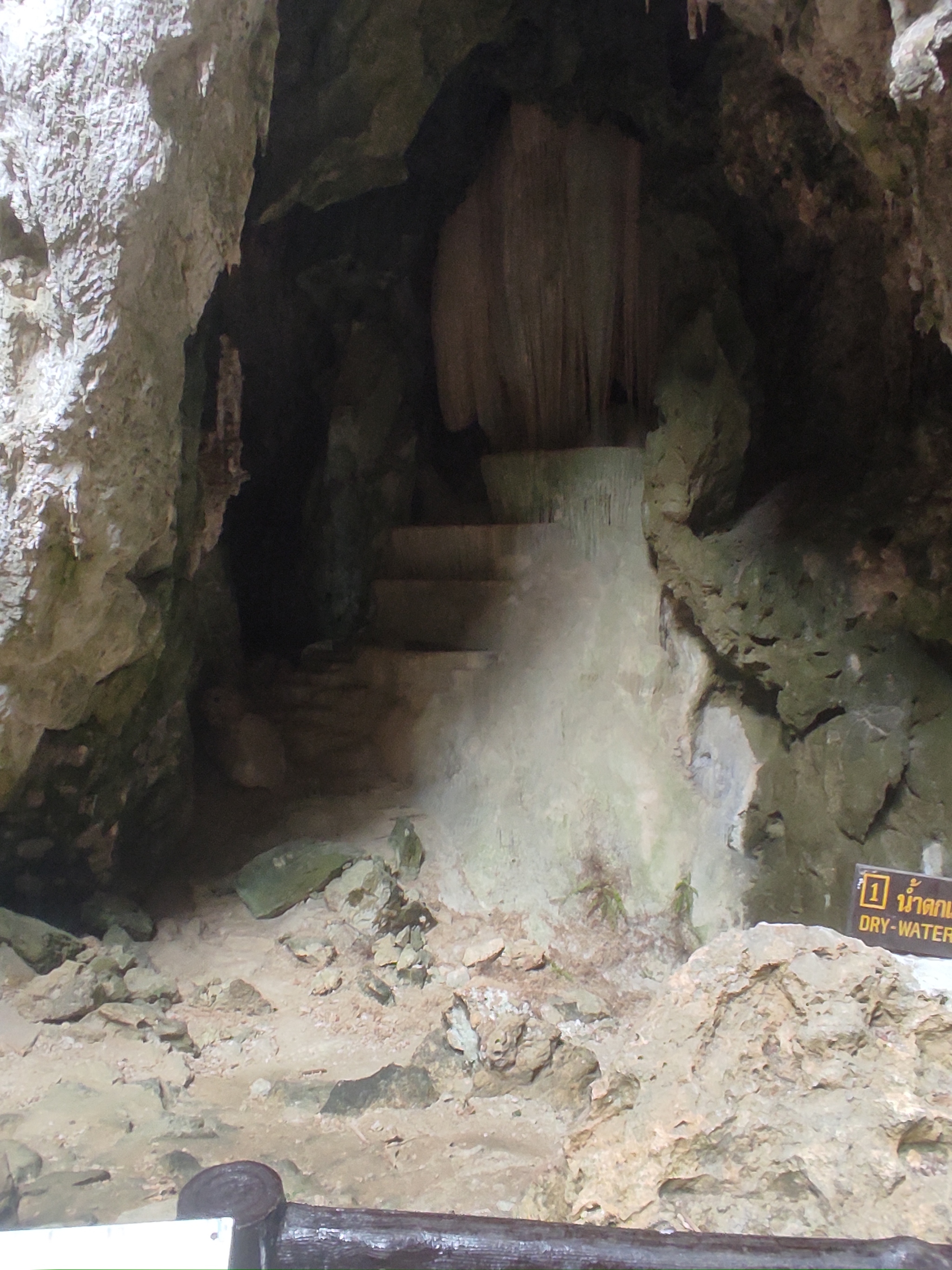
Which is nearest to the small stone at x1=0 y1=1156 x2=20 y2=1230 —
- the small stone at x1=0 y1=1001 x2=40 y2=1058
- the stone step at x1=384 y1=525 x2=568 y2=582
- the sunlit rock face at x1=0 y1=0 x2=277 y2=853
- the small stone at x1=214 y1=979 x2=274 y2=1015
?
the small stone at x1=0 y1=1001 x2=40 y2=1058

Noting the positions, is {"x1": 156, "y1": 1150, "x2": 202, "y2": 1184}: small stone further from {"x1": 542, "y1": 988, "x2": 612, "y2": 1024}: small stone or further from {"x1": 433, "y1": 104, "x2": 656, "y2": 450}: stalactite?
{"x1": 433, "y1": 104, "x2": 656, "y2": 450}: stalactite

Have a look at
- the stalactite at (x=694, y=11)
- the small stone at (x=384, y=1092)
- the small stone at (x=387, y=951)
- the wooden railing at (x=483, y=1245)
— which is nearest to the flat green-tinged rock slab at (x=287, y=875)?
the small stone at (x=387, y=951)

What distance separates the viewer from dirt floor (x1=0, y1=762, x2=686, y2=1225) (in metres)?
3.14

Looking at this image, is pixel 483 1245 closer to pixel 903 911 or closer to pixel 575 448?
pixel 903 911

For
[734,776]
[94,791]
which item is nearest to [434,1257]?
[94,791]

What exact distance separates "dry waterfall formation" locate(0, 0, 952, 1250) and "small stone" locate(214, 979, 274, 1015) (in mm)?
18

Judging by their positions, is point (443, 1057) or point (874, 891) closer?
point (874, 891)

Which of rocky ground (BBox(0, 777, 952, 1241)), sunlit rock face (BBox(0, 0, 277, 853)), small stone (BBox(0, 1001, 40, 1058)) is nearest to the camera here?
rocky ground (BBox(0, 777, 952, 1241))

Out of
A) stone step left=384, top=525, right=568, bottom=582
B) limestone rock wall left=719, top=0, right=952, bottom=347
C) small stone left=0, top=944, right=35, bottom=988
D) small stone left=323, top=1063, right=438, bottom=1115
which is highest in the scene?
limestone rock wall left=719, top=0, right=952, bottom=347

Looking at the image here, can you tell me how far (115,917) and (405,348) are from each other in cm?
458

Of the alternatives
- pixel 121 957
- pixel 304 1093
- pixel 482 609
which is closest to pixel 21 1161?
pixel 304 1093

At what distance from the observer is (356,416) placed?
691cm

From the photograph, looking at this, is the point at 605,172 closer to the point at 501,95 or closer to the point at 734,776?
the point at 501,95

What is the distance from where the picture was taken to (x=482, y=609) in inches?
230
